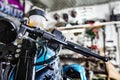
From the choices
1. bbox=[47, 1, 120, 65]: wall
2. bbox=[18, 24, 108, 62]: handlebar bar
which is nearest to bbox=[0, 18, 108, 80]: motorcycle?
bbox=[18, 24, 108, 62]: handlebar bar

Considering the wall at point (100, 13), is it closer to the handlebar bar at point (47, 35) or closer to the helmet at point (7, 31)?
the handlebar bar at point (47, 35)

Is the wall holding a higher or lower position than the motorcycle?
higher

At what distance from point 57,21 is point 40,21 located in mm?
3243

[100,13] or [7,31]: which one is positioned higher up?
[100,13]

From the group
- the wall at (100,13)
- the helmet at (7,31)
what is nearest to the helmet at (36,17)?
the helmet at (7,31)

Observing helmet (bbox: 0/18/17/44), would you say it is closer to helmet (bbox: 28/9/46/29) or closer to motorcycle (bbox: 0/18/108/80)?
motorcycle (bbox: 0/18/108/80)

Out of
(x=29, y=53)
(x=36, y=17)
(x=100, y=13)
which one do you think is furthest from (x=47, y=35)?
(x=100, y=13)

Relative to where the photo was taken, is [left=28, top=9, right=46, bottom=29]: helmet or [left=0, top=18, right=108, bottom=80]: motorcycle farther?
[left=28, top=9, right=46, bottom=29]: helmet

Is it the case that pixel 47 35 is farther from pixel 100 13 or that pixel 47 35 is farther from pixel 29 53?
pixel 100 13

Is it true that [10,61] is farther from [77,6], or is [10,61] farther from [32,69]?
[77,6]

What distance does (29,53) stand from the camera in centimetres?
79

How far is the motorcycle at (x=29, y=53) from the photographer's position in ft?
2.17

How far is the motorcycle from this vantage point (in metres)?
0.66

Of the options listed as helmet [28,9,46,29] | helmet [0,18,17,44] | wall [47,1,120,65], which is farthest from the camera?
wall [47,1,120,65]
